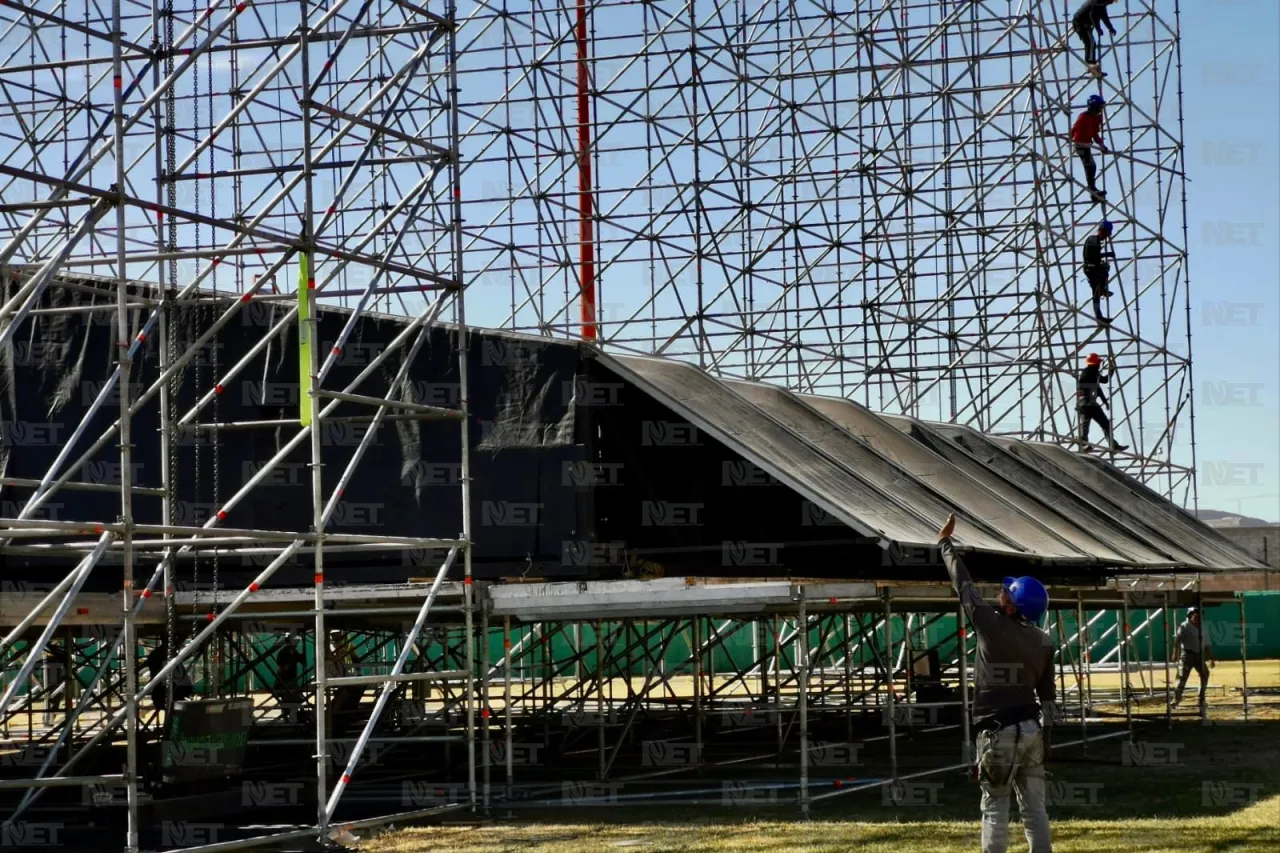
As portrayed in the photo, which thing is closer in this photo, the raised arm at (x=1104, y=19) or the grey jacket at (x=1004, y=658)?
the grey jacket at (x=1004, y=658)

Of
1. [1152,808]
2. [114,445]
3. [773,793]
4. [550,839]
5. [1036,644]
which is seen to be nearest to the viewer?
[1036,644]

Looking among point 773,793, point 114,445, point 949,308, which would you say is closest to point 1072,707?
point 949,308

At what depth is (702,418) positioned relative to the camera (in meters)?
16.6

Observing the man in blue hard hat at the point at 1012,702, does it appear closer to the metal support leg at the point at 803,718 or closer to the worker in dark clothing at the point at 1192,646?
the metal support leg at the point at 803,718

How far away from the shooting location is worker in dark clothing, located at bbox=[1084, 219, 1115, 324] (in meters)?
28.3

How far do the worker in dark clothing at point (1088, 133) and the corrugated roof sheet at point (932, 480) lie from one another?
505 cm

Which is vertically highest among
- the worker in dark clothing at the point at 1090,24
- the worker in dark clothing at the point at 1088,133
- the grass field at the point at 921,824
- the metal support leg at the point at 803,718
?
the worker in dark clothing at the point at 1090,24

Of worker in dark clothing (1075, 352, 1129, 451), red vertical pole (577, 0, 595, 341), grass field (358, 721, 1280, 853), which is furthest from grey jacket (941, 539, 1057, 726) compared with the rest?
red vertical pole (577, 0, 595, 341)

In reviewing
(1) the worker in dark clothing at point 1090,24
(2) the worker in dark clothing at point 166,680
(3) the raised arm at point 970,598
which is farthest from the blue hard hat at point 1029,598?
(1) the worker in dark clothing at point 1090,24

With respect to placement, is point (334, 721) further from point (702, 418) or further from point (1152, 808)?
point (1152, 808)

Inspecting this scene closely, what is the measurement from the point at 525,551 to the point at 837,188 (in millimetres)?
14620

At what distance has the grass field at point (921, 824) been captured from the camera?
1230 cm

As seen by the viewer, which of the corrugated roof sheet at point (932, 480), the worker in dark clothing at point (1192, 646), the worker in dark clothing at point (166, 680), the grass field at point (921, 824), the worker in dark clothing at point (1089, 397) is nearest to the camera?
the grass field at point (921, 824)

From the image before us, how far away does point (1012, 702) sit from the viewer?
9.68 m
